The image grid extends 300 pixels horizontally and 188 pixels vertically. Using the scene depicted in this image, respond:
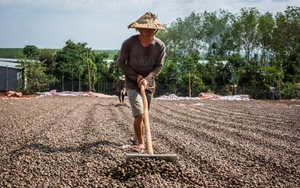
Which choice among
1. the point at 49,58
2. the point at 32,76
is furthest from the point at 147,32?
the point at 49,58

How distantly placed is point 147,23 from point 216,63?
30287 mm

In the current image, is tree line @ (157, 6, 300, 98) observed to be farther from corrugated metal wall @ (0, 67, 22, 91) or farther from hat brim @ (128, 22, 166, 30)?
hat brim @ (128, 22, 166, 30)

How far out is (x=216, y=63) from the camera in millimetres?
34406

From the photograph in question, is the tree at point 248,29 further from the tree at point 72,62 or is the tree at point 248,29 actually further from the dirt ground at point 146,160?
the dirt ground at point 146,160

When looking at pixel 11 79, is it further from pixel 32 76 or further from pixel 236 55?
pixel 236 55

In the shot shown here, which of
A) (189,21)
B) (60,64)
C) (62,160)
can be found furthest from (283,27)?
(62,160)

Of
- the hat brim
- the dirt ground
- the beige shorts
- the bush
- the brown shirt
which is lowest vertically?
the bush

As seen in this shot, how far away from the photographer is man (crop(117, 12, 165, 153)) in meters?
4.86

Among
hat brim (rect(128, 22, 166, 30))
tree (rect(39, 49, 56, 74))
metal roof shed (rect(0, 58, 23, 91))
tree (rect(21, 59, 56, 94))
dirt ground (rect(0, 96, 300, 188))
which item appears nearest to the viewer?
dirt ground (rect(0, 96, 300, 188))

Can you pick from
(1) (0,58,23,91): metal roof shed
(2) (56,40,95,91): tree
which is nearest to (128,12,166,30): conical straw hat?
(1) (0,58,23,91): metal roof shed

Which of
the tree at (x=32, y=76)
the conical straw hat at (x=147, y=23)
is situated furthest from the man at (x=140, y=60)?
the tree at (x=32, y=76)

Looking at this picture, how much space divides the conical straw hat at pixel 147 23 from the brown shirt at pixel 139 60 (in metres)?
0.20

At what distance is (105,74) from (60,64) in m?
4.24

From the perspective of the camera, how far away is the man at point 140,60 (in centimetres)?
486
